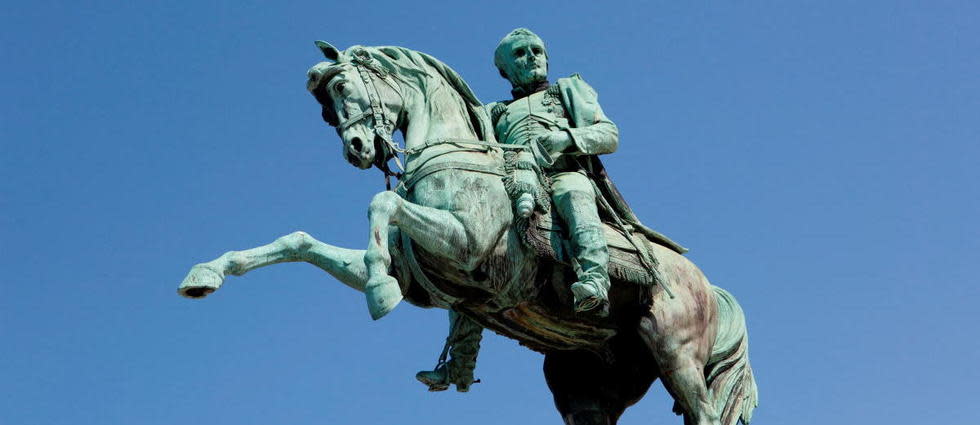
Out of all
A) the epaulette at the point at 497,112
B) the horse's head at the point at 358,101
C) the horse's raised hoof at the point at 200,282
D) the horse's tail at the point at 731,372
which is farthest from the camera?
the epaulette at the point at 497,112

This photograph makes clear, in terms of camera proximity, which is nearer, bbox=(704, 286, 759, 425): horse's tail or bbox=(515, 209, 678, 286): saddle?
bbox=(515, 209, 678, 286): saddle

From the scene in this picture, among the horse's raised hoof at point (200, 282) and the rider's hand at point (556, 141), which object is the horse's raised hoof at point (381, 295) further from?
the rider's hand at point (556, 141)

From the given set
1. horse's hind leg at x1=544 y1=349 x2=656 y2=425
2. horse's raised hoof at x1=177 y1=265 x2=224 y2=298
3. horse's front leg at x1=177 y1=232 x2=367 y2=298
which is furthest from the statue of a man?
horse's raised hoof at x1=177 y1=265 x2=224 y2=298

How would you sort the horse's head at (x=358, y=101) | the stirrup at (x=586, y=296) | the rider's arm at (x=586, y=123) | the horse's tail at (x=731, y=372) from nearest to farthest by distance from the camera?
the stirrup at (x=586, y=296)
the horse's head at (x=358, y=101)
the rider's arm at (x=586, y=123)
the horse's tail at (x=731, y=372)

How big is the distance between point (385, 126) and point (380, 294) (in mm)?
1869

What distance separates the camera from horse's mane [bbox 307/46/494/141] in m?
13.9

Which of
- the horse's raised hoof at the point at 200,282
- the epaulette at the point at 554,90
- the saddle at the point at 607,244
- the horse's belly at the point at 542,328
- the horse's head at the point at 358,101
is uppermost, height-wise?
the epaulette at the point at 554,90

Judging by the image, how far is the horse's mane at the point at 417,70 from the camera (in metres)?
13.9

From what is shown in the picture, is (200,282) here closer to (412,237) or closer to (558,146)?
(412,237)

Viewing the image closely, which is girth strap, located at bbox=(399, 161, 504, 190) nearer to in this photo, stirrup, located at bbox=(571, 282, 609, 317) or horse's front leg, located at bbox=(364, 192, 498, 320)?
horse's front leg, located at bbox=(364, 192, 498, 320)

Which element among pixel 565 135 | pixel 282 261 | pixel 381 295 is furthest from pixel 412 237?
pixel 565 135

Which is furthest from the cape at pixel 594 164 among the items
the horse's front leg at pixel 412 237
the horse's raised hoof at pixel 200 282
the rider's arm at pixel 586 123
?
the horse's raised hoof at pixel 200 282

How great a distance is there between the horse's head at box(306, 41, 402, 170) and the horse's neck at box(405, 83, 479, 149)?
0.15 meters

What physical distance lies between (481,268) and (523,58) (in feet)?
7.37
